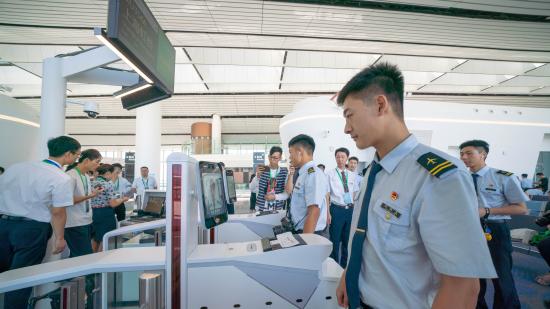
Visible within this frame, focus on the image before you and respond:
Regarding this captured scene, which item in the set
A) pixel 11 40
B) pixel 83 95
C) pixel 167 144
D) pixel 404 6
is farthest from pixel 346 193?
pixel 167 144

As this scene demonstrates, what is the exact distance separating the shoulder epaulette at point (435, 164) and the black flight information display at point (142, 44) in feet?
6.92

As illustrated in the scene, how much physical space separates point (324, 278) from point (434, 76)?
12.4 meters

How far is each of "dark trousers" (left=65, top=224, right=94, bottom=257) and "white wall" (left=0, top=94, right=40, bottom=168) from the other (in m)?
5.40

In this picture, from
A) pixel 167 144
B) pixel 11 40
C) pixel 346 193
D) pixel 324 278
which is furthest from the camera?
pixel 167 144

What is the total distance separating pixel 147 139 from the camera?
9.55m

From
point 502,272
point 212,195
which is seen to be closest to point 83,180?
point 212,195

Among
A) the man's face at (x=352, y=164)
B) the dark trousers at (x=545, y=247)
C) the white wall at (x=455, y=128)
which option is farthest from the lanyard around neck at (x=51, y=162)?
the white wall at (x=455, y=128)

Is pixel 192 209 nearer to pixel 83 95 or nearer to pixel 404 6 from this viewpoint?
pixel 404 6

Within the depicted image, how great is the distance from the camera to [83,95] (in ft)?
41.1

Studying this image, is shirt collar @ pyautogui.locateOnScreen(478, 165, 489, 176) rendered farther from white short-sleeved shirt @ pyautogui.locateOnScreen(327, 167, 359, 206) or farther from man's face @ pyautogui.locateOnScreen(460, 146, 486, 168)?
white short-sleeved shirt @ pyautogui.locateOnScreen(327, 167, 359, 206)

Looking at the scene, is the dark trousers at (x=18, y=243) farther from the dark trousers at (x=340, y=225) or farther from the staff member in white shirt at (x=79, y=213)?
the dark trousers at (x=340, y=225)

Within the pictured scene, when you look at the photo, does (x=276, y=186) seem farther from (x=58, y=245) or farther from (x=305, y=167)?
(x=58, y=245)

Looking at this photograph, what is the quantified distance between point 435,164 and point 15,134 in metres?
9.27

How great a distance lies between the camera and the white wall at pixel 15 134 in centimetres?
681
